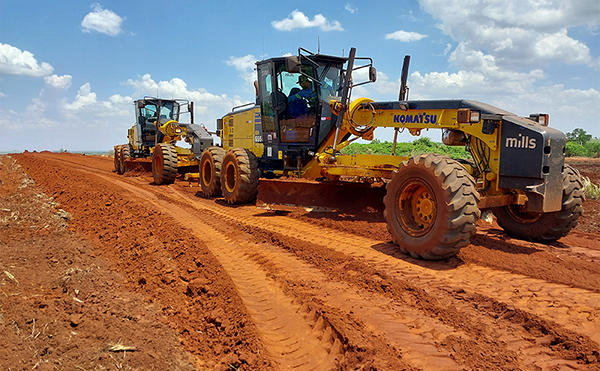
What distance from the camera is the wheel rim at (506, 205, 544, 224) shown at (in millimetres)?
6286

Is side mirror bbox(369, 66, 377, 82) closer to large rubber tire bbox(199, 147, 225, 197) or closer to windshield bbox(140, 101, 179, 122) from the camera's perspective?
large rubber tire bbox(199, 147, 225, 197)

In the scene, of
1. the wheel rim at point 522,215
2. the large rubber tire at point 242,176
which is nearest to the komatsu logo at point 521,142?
the wheel rim at point 522,215

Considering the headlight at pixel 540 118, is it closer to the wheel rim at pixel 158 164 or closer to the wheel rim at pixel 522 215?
the wheel rim at pixel 522 215

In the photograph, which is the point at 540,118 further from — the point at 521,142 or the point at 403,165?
the point at 403,165

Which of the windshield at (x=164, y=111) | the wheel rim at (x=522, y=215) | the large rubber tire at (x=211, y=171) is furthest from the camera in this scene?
the windshield at (x=164, y=111)

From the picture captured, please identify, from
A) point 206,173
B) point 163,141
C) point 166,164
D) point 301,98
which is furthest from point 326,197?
point 163,141

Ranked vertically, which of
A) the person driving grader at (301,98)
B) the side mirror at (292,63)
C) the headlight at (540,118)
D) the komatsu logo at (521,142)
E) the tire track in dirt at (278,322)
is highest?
the side mirror at (292,63)

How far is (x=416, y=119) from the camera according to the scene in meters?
6.88

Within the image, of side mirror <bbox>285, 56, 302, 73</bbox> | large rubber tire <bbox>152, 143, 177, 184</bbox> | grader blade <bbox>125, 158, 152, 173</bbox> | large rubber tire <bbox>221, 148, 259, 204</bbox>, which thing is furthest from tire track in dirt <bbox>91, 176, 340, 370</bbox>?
grader blade <bbox>125, 158, 152, 173</bbox>

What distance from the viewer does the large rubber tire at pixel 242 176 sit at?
998 cm

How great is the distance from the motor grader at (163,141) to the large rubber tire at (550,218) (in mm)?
10404

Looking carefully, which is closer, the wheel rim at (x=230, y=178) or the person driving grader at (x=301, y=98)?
the person driving grader at (x=301, y=98)

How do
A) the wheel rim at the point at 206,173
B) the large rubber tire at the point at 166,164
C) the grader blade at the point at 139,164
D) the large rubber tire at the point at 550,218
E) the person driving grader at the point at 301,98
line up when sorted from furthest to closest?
the grader blade at the point at 139,164 → the large rubber tire at the point at 166,164 → the wheel rim at the point at 206,173 → the person driving grader at the point at 301,98 → the large rubber tire at the point at 550,218

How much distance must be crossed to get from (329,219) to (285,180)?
1.43 meters
